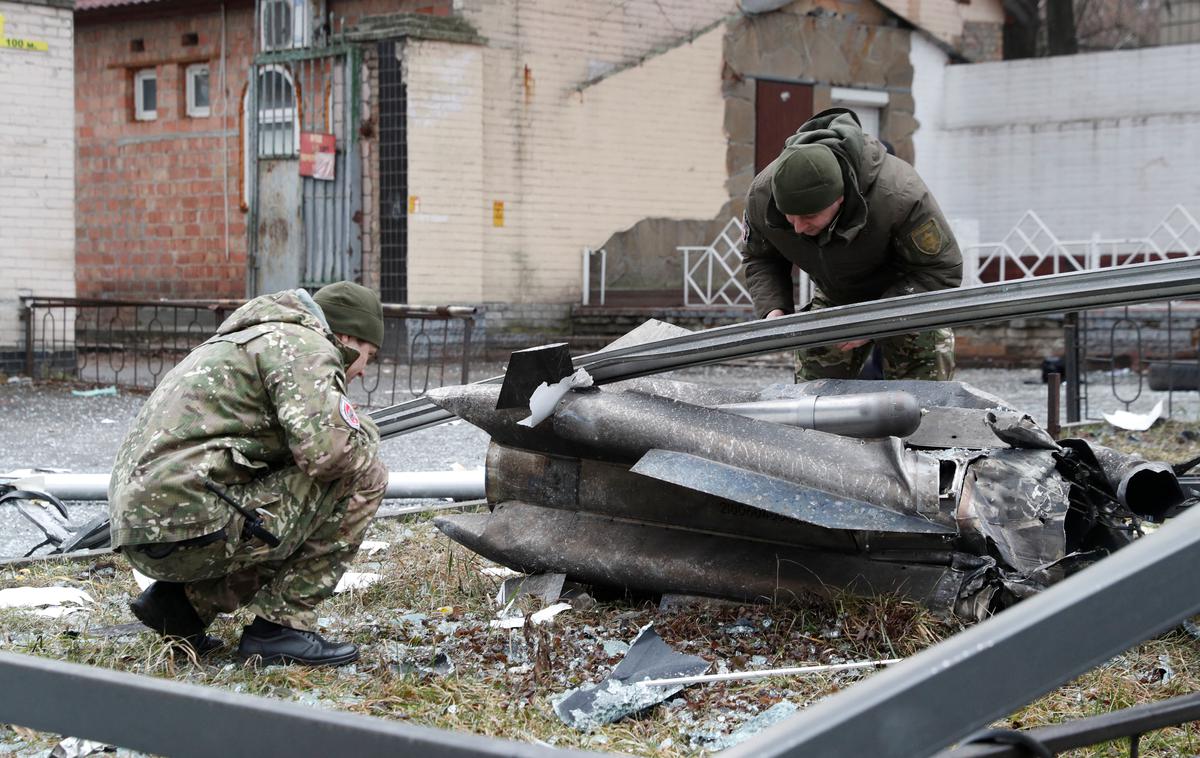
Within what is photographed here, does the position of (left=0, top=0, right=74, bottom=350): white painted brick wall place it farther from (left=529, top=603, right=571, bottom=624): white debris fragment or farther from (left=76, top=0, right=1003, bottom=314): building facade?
(left=529, top=603, right=571, bottom=624): white debris fragment

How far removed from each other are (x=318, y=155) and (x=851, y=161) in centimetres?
Result: 987

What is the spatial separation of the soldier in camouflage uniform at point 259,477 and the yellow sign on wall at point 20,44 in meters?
8.88

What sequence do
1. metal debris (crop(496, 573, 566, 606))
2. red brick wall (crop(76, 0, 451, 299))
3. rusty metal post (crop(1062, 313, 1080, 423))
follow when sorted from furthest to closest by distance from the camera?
red brick wall (crop(76, 0, 451, 299)) < rusty metal post (crop(1062, 313, 1080, 423)) < metal debris (crop(496, 573, 566, 606))

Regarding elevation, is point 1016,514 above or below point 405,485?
above

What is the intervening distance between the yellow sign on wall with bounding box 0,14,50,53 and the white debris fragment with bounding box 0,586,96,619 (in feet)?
26.8

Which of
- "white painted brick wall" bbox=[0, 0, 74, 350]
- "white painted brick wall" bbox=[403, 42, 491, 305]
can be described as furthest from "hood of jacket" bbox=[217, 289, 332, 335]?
"white painted brick wall" bbox=[403, 42, 491, 305]

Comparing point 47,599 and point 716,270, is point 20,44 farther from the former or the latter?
point 47,599

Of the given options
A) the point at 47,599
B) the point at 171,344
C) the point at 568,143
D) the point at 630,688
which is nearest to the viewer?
the point at 630,688

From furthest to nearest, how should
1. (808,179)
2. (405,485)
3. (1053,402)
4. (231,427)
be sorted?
1. (1053,402)
2. (405,485)
3. (808,179)
4. (231,427)

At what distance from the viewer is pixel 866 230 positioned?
4199 mm

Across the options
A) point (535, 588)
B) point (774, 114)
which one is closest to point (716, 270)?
point (774, 114)

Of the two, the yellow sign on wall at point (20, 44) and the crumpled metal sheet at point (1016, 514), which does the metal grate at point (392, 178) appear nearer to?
the yellow sign on wall at point (20, 44)

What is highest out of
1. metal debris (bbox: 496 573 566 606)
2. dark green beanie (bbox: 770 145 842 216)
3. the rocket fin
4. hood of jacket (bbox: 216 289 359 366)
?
dark green beanie (bbox: 770 145 842 216)

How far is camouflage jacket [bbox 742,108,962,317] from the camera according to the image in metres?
4.08
